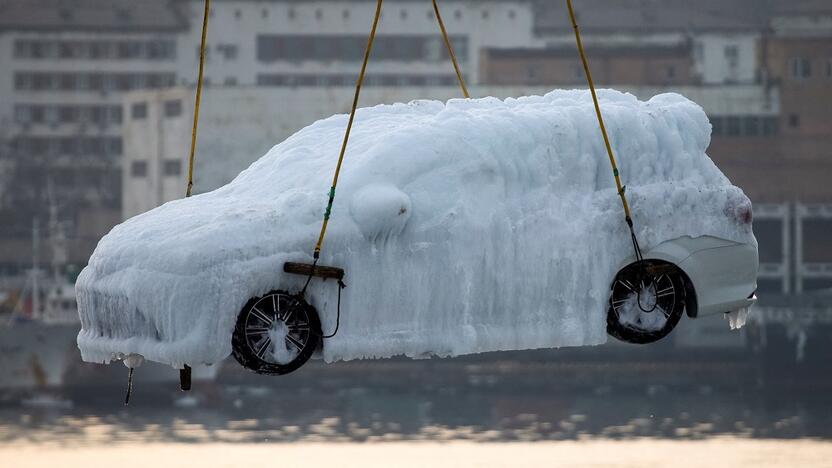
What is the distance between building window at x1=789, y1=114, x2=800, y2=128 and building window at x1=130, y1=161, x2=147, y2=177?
51.4 metres

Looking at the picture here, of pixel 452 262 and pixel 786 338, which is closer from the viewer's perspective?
pixel 452 262

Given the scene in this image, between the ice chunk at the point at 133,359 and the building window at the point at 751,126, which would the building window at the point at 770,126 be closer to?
the building window at the point at 751,126

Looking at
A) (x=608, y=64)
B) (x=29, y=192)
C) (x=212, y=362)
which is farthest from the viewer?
(x=29, y=192)

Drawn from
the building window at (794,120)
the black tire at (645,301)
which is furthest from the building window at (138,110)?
the black tire at (645,301)

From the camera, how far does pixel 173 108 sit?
541ft

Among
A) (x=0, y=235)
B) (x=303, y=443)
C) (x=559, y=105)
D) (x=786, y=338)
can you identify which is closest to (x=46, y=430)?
(x=303, y=443)

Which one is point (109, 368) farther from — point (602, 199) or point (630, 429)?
point (602, 199)

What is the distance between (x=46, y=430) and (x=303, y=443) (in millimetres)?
19389

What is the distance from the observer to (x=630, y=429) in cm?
15062

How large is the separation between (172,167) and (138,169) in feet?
14.1

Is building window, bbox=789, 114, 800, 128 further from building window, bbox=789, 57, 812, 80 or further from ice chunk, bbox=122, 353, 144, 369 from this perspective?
ice chunk, bbox=122, 353, 144, 369

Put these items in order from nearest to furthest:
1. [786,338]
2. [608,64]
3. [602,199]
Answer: [602,199] < [786,338] < [608,64]

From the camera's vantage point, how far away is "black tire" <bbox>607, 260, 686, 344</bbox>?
1382 centimetres

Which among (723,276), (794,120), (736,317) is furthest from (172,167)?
(723,276)
